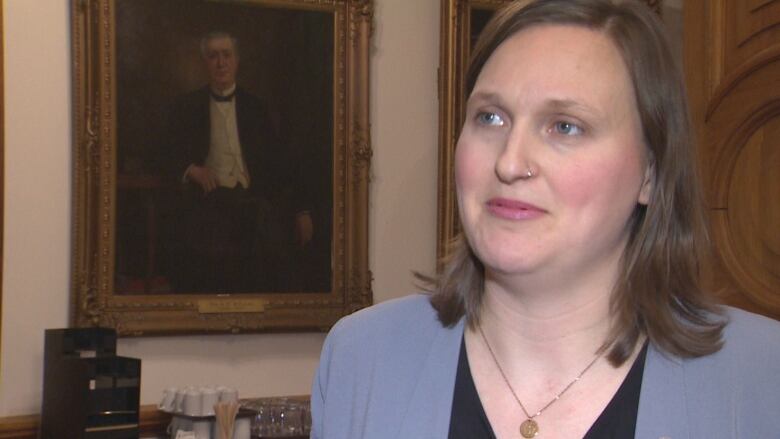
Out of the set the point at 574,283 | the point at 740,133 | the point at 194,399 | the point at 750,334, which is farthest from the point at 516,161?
the point at 194,399

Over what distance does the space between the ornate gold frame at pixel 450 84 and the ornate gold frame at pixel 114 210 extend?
0.34 metres

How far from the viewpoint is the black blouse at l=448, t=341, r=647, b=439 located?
1.81 m

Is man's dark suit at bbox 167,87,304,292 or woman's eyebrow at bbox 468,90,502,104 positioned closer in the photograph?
woman's eyebrow at bbox 468,90,502,104

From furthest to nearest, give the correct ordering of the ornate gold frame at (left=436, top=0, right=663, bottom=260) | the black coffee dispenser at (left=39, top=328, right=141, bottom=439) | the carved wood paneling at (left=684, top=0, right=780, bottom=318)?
1. the ornate gold frame at (left=436, top=0, right=663, bottom=260)
2. the black coffee dispenser at (left=39, top=328, right=141, bottom=439)
3. the carved wood paneling at (left=684, top=0, right=780, bottom=318)

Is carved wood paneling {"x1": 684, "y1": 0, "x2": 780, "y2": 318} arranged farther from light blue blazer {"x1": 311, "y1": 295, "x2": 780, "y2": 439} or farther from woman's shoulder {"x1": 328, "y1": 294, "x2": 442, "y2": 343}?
woman's shoulder {"x1": 328, "y1": 294, "x2": 442, "y2": 343}

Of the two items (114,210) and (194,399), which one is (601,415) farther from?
(114,210)

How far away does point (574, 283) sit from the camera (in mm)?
1839

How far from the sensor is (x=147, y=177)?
4.27 meters

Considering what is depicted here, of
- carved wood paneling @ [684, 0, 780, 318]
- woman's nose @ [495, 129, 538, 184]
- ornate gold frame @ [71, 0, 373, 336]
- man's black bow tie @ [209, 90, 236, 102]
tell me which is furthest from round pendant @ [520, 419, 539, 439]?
man's black bow tie @ [209, 90, 236, 102]

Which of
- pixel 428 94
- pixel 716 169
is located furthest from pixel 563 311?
pixel 428 94

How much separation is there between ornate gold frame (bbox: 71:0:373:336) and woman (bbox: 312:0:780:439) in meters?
2.38

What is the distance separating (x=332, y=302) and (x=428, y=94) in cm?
98

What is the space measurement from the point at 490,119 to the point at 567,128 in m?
0.13

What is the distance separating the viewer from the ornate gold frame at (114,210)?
13.6 ft
